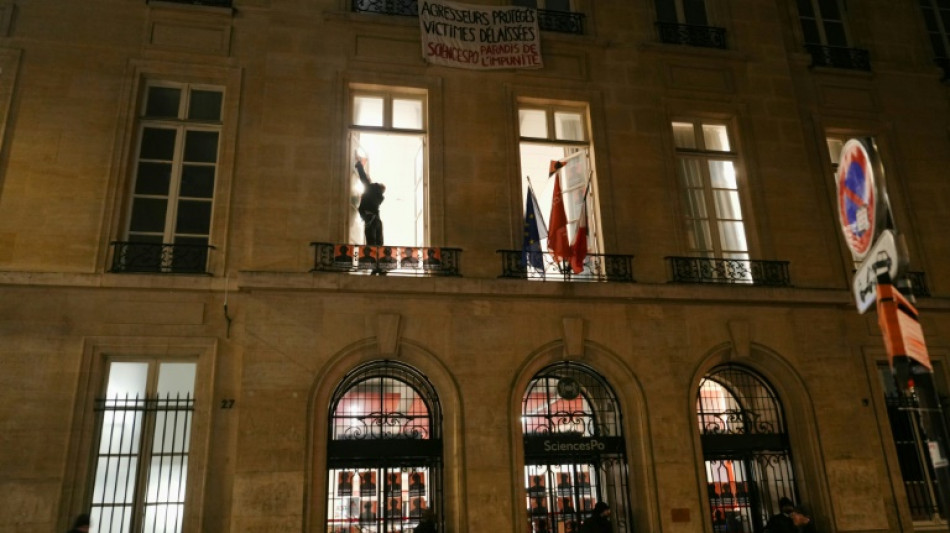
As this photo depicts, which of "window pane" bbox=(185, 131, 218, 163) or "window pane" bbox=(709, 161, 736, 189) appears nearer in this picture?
"window pane" bbox=(185, 131, 218, 163)

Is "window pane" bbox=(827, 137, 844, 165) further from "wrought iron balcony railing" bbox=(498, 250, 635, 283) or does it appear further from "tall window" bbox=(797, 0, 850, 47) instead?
"wrought iron balcony railing" bbox=(498, 250, 635, 283)

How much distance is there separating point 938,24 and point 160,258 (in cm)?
1353

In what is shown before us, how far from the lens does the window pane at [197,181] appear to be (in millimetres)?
9219

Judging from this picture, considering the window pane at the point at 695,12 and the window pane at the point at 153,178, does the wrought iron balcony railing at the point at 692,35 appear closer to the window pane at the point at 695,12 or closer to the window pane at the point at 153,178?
the window pane at the point at 695,12

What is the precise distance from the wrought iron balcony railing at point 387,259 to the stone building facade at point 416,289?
0.12 ft

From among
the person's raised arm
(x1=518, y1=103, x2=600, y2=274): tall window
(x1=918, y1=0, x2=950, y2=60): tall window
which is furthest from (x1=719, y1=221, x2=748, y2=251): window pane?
(x1=918, y1=0, x2=950, y2=60): tall window

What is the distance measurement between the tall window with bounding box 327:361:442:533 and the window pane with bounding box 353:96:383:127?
337 centimetres

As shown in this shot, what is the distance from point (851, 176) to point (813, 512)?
6364 millimetres

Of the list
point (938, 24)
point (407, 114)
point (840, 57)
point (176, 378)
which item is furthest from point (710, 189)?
point (176, 378)

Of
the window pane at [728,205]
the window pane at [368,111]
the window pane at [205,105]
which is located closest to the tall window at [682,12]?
the window pane at [728,205]

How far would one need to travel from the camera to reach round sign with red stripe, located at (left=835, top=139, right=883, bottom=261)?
13.1 ft

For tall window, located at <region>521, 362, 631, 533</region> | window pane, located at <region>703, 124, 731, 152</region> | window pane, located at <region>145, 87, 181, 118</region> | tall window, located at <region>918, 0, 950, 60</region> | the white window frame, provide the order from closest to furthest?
tall window, located at <region>521, 362, 631, 533</region> < the white window frame < window pane, located at <region>145, 87, 181, 118</region> < window pane, located at <region>703, 124, 731, 152</region> < tall window, located at <region>918, 0, 950, 60</region>

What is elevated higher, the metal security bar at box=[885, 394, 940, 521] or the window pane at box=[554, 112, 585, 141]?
the window pane at box=[554, 112, 585, 141]

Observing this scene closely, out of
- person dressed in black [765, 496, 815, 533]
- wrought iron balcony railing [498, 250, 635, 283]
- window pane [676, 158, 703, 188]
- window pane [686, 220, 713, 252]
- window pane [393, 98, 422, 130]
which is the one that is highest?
window pane [393, 98, 422, 130]
